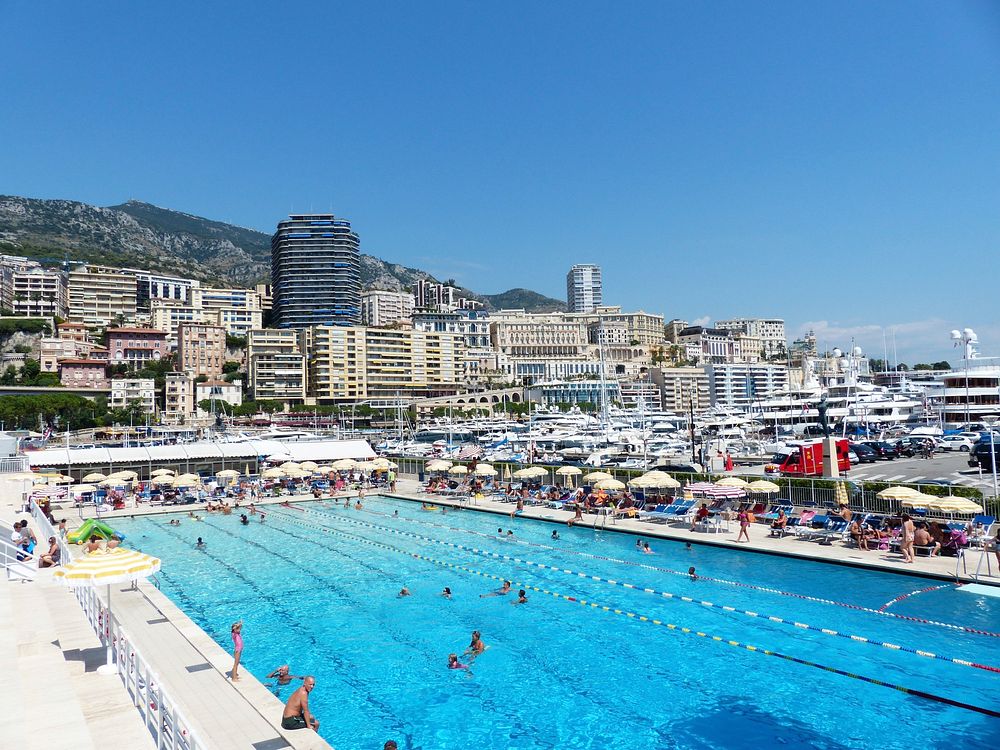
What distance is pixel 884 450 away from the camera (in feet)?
145

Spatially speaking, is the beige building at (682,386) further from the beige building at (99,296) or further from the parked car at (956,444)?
the beige building at (99,296)

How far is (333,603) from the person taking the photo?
18016mm

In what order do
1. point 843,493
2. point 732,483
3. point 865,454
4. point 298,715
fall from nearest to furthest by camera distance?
1. point 298,715
2. point 843,493
3. point 732,483
4. point 865,454

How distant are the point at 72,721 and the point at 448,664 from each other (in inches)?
285

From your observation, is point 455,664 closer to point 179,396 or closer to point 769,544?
point 769,544

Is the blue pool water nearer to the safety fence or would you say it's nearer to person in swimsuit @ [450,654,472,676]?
person in swimsuit @ [450,654,472,676]

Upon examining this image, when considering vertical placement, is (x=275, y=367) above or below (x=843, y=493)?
above

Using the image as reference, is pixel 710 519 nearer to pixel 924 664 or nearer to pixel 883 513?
pixel 883 513

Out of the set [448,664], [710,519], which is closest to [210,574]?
[448,664]

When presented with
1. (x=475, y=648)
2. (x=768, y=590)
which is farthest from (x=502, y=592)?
(x=768, y=590)

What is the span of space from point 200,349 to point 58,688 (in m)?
124

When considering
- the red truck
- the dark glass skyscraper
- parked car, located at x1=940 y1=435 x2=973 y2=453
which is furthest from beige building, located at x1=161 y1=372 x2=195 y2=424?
parked car, located at x1=940 y1=435 x2=973 y2=453

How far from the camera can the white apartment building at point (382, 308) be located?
189000mm

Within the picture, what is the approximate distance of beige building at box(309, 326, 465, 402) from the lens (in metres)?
126
